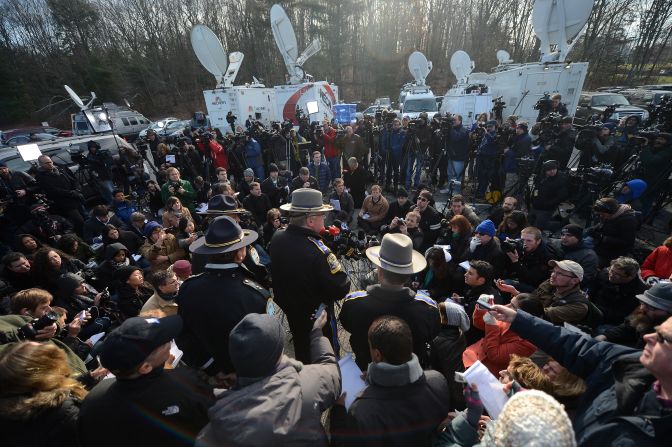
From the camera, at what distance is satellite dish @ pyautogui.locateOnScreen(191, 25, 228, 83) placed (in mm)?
13250

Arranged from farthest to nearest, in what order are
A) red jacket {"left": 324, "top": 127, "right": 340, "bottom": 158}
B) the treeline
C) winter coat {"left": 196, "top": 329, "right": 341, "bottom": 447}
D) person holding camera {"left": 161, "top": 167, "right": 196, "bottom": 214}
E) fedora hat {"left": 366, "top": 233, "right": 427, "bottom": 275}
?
the treeline → red jacket {"left": 324, "top": 127, "right": 340, "bottom": 158} → person holding camera {"left": 161, "top": 167, "right": 196, "bottom": 214} → fedora hat {"left": 366, "top": 233, "right": 427, "bottom": 275} → winter coat {"left": 196, "top": 329, "right": 341, "bottom": 447}

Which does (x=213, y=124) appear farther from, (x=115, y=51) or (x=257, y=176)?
(x=115, y=51)

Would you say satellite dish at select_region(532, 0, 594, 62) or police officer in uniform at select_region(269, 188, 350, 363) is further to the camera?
satellite dish at select_region(532, 0, 594, 62)

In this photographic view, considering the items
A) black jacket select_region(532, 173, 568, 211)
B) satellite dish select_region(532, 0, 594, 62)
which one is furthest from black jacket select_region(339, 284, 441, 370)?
satellite dish select_region(532, 0, 594, 62)

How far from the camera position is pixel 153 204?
6.92m

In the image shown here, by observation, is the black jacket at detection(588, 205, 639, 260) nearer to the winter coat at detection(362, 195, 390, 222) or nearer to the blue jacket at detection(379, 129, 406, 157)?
the winter coat at detection(362, 195, 390, 222)

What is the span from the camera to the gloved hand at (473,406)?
1.69 m

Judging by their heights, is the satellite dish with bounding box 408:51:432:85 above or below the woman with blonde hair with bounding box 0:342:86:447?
above

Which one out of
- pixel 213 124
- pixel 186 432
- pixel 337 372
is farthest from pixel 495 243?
pixel 213 124

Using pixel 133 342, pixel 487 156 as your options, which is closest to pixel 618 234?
pixel 487 156

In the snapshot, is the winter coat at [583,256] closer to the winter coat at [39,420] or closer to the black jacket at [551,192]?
the black jacket at [551,192]

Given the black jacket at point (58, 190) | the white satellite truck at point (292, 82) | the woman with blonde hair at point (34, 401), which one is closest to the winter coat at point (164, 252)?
the woman with blonde hair at point (34, 401)

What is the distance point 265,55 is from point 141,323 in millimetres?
38671

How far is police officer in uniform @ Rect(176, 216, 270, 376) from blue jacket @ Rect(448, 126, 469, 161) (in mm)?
7372
